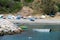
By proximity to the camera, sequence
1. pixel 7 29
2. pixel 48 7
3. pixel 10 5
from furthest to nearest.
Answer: pixel 10 5 → pixel 48 7 → pixel 7 29

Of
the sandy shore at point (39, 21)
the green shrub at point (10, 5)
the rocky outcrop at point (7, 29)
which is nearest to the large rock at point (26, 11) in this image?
the green shrub at point (10, 5)

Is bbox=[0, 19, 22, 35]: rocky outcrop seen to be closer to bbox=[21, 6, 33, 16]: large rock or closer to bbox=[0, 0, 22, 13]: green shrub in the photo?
bbox=[21, 6, 33, 16]: large rock

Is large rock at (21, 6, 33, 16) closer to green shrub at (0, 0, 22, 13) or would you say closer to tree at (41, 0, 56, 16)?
green shrub at (0, 0, 22, 13)

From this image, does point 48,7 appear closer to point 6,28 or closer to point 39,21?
point 39,21

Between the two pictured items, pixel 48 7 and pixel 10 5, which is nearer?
pixel 48 7

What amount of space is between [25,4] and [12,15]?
34.3ft

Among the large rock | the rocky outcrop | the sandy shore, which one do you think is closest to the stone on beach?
the rocky outcrop

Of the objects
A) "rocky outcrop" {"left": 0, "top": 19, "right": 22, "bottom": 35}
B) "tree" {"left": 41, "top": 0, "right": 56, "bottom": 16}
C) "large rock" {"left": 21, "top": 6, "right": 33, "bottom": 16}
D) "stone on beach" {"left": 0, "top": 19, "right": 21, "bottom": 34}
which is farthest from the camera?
"large rock" {"left": 21, "top": 6, "right": 33, "bottom": 16}

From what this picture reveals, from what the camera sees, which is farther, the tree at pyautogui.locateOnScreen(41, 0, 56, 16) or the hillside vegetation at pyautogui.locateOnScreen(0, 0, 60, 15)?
the hillside vegetation at pyautogui.locateOnScreen(0, 0, 60, 15)

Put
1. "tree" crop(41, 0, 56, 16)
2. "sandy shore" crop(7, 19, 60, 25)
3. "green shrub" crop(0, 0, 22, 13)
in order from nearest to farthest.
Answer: "sandy shore" crop(7, 19, 60, 25) → "tree" crop(41, 0, 56, 16) → "green shrub" crop(0, 0, 22, 13)

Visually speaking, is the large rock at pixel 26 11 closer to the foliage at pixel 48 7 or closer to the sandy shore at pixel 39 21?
the foliage at pixel 48 7

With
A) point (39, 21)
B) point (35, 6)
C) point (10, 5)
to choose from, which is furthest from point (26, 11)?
point (39, 21)

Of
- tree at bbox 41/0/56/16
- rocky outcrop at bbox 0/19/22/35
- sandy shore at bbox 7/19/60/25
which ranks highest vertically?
rocky outcrop at bbox 0/19/22/35

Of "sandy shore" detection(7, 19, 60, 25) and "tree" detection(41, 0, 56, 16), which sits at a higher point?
"tree" detection(41, 0, 56, 16)
